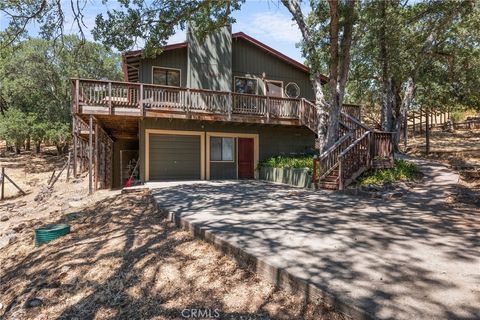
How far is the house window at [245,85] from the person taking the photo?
15.7 meters

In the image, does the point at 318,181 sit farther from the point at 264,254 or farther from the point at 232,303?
the point at 232,303

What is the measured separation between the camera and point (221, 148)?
14.8 metres

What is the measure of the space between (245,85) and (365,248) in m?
12.8

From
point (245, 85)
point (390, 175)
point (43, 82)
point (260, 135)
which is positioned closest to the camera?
point (390, 175)

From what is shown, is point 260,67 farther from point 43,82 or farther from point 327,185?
point 43,82

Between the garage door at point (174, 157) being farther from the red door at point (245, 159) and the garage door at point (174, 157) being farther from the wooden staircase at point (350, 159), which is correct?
the wooden staircase at point (350, 159)

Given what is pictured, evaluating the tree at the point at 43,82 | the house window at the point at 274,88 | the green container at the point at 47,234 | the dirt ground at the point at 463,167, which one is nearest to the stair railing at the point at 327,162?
the dirt ground at the point at 463,167

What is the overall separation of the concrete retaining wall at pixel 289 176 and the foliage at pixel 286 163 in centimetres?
21

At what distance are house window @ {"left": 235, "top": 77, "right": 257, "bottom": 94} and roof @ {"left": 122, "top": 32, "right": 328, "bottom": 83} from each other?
175 cm

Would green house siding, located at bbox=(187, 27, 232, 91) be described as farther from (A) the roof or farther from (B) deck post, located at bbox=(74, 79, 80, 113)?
(B) deck post, located at bbox=(74, 79, 80, 113)

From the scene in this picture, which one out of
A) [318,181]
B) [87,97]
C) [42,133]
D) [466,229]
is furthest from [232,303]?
[42,133]

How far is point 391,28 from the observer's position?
13.3m

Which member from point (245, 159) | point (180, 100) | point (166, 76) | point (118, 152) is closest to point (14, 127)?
point (118, 152)

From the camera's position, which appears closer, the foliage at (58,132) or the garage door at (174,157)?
the garage door at (174,157)
